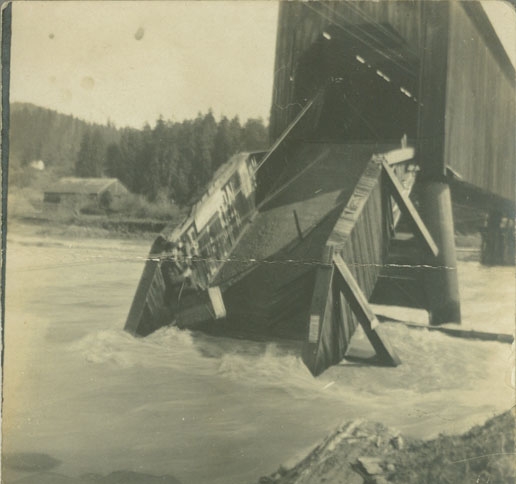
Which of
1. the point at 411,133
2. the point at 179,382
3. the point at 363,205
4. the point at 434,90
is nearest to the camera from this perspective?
the point at 179,382

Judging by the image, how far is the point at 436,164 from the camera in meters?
3.65

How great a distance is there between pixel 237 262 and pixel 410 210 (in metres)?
1.24

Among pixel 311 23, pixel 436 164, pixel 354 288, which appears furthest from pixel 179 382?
pixel 311 23

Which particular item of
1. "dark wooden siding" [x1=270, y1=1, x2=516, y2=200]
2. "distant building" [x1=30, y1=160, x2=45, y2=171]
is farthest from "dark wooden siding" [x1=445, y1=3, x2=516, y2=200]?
"distant building" [x1=30, y1=160, x2=45, y2=171]

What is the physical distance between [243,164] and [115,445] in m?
1.97

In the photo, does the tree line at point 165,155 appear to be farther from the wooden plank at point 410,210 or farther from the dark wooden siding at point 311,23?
the wooden plank at point 410,210

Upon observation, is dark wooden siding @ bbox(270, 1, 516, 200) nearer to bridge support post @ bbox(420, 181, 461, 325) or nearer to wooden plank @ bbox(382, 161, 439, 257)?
bridge support post @ bbox(420, 181, 461, 325)

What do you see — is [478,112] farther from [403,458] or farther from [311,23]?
[403,458]

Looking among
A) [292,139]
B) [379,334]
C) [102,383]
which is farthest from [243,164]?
[102,383]

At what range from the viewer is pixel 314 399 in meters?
3.21

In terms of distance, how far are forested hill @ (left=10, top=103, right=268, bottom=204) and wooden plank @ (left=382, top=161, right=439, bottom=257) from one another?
3.29 ft

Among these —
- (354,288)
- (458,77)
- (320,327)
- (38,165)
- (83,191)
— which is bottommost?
(320,327)

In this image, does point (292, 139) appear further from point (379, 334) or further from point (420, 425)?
point (420, 425)

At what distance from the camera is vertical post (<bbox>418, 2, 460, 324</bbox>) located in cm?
347
